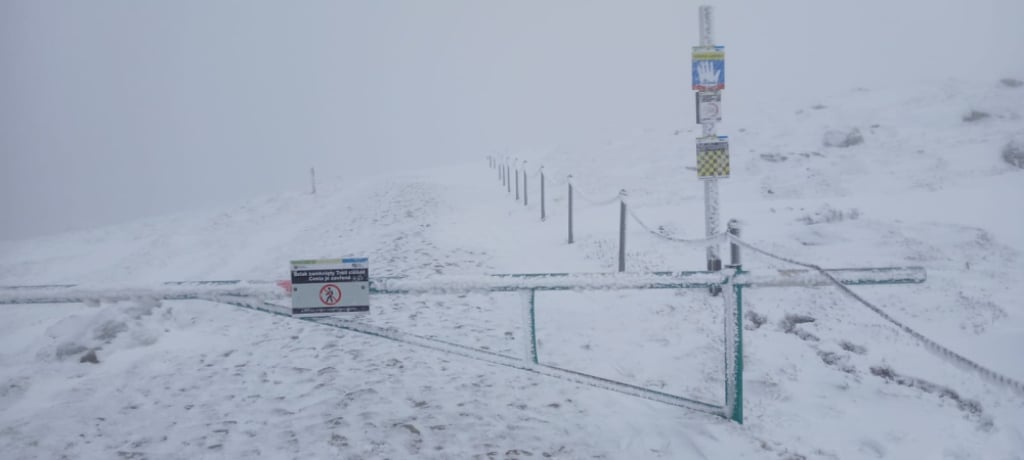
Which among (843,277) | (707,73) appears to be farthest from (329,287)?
(707,73)

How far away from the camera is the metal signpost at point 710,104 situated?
7523mm

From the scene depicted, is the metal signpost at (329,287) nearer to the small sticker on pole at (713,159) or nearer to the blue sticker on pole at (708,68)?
the small sticker on pole at (713,159)

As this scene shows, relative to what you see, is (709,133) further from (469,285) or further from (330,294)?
(330,294)

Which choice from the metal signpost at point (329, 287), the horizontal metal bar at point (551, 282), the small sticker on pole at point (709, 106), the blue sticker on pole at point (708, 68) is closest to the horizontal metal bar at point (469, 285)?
the horizontal metal bar at point (551, 282)

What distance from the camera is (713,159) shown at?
7.56 metres

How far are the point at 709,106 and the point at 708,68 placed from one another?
479 mm

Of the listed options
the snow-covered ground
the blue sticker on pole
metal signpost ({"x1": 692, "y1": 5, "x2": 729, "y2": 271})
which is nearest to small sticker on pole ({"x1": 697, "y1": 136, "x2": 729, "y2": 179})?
metal signpost ({"x1": 692, "y1": 5, "x2": 729, "y2": 271})

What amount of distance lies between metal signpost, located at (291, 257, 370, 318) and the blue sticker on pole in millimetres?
5304

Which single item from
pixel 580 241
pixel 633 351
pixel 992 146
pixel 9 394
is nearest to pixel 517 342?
pixel 633 351

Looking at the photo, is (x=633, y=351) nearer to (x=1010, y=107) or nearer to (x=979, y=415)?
(x=979, y=415)

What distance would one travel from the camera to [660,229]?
1205 centimetres

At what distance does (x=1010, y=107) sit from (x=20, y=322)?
29.5 m

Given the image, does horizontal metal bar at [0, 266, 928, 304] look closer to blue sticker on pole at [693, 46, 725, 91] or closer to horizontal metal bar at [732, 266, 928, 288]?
horizontal metal bar at [732, 266, 928, 288]

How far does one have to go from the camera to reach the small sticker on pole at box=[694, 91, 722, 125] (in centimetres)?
758
